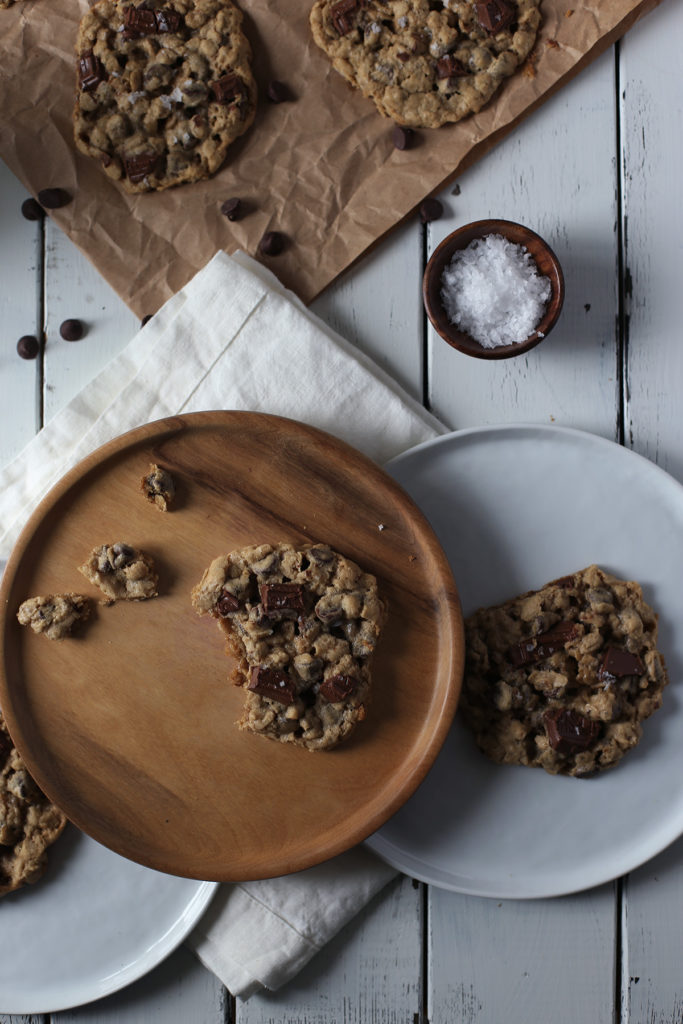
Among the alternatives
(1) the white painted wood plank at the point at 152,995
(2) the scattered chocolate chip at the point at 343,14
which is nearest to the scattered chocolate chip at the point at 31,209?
(2) the scattered chocolate chip at the point at 343,14

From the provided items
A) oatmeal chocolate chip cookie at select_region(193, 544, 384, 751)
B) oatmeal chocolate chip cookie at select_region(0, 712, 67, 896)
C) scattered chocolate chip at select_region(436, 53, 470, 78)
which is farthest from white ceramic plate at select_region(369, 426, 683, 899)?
scattered chocolate chip at select_region(436, 53, 470, 78)

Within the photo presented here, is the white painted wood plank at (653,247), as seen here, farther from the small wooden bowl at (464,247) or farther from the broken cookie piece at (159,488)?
the broken cookie piece at (159,488)

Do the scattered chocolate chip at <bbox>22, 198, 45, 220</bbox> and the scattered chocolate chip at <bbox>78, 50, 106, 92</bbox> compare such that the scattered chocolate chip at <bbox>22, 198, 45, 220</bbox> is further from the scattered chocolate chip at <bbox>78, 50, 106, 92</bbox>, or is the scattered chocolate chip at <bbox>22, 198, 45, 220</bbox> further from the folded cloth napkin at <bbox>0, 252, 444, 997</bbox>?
the folded cloth napkin at <bbox>0, 252, 444, 997</bbox>

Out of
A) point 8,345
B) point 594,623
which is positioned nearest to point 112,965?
point 594,623

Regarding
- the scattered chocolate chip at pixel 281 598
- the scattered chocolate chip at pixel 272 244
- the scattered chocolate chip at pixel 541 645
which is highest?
the scattered chocolate chip at pixel 272 244

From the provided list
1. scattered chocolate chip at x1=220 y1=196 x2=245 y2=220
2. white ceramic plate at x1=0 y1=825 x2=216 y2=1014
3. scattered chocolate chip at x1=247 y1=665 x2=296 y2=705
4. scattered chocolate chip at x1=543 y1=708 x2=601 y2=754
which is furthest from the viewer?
scattered chocolate chip at x1=220 y1=196 x2=245 y2=220

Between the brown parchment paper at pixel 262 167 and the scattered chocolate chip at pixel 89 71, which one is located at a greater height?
the scattered chocolate chip at pixel 89 71
